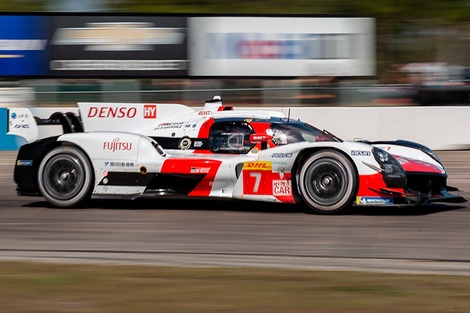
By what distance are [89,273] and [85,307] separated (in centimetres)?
99

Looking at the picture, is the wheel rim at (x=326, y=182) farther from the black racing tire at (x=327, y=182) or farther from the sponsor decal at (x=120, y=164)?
the sponsor decal at (x=120, y=164)

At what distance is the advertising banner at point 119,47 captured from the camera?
69.2 ft

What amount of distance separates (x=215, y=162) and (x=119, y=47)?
12.5 meters

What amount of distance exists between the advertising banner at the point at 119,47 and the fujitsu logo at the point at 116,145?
11462 millimetres

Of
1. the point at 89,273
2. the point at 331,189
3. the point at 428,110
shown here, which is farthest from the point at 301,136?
the point at 428,110

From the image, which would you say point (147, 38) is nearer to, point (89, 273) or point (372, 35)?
point (372, 35)

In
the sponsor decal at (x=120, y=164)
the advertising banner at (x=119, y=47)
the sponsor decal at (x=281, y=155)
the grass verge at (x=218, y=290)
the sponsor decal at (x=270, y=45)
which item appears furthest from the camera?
the sponsor decal at (x=270, y=45)

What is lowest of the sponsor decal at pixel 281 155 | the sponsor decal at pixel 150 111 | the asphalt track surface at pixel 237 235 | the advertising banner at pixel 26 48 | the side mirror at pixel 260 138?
the asphalt track surface at pixel 237 235

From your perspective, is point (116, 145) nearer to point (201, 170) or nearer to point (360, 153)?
point (201, 170)

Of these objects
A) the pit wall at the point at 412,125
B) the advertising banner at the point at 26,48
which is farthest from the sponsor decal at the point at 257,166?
the advertising banner at the point at 26,48

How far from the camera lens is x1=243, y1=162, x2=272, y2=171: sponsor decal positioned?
919cm

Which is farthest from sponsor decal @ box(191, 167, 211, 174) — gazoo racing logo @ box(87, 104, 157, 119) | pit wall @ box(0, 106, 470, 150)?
pit wall @ box(0, 106, 470, 150)

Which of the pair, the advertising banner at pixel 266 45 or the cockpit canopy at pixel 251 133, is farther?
the advertising banner at pixel 266 45

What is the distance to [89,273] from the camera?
20.2 feet
